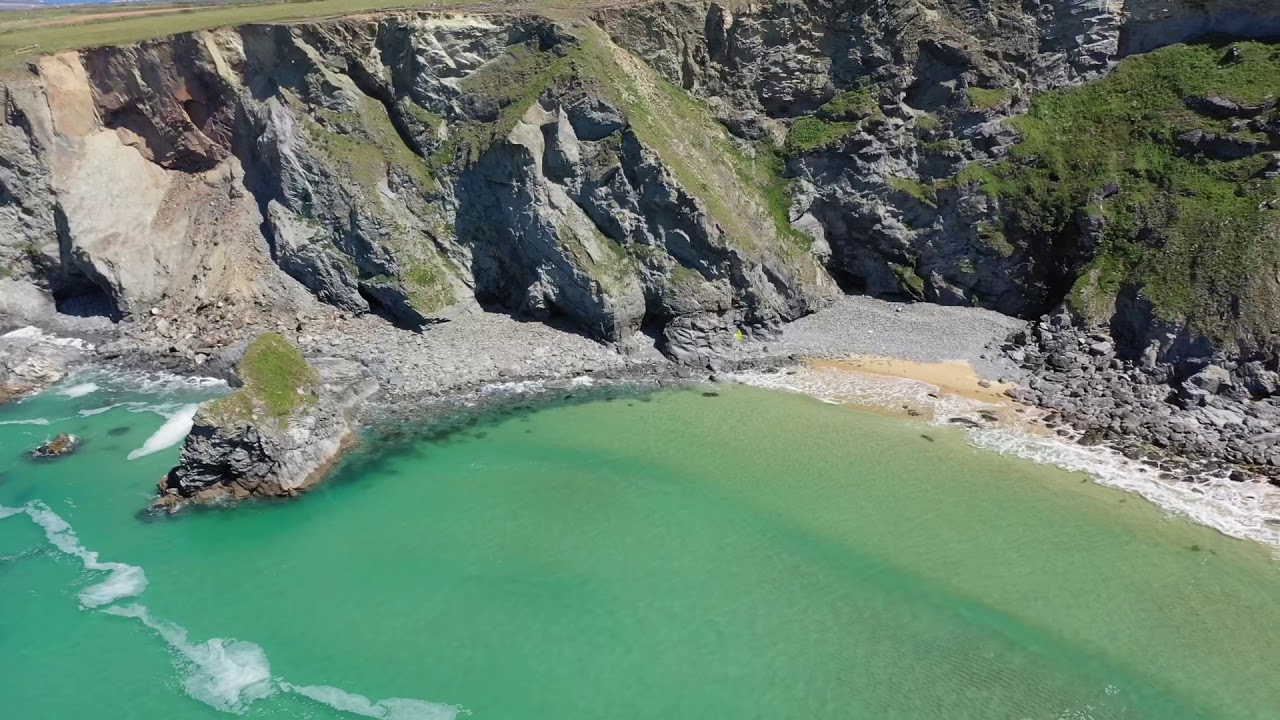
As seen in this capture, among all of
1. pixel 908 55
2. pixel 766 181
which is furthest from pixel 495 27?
pixel 908 55

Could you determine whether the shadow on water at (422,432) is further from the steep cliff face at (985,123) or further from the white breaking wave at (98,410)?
the steep cliff face at (985,123)

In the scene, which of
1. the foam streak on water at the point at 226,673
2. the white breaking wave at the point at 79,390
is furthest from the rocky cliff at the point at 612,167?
the foam streak on water at the point at 226,673

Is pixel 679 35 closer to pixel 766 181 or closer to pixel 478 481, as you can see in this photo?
pixel 766 181

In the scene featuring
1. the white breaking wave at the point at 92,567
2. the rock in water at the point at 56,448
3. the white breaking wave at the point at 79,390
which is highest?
the white breaking wave at the point at 79,390

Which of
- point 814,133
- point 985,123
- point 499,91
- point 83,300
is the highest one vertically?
point 499,91

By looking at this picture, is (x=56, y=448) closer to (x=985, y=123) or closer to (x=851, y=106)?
(x=851, y=106)

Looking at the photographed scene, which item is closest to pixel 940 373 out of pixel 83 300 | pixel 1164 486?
pixel 1164 486

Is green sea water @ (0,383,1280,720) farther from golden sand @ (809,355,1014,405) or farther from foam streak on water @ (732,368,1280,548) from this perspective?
golden sand @ (809,355,1014,405)
